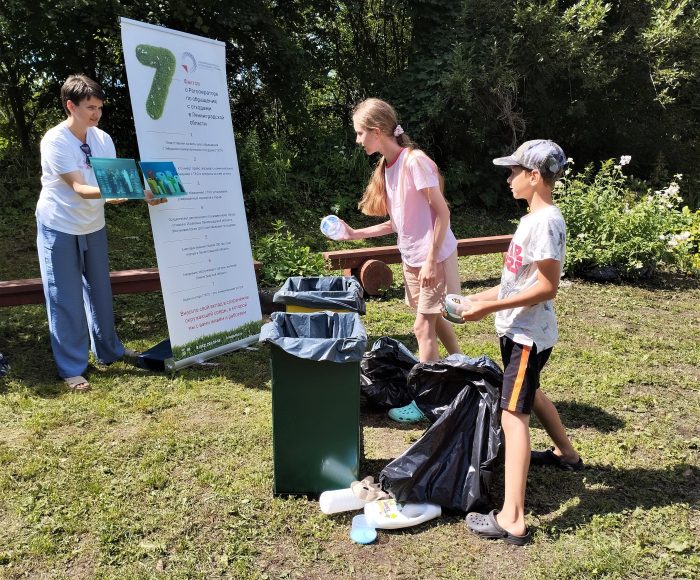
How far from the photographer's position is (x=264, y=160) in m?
10.4

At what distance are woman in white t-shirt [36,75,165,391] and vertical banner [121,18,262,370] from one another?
0.32 meters

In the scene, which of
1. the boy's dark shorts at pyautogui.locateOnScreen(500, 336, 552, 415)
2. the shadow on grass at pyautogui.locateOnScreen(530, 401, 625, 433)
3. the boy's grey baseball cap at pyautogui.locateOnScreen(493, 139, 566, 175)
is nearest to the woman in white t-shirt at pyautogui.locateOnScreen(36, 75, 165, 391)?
the boy's grey baseball cap at pyautogui.locateOnScreen(493, 139, 566, 175)

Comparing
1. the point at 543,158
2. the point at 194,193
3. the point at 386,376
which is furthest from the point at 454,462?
the point at 194,193

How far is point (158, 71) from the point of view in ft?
14.1

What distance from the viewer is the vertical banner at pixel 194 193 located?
424cm

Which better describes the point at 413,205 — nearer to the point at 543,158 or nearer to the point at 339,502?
the point at 543,158

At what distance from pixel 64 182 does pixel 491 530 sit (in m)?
3.48

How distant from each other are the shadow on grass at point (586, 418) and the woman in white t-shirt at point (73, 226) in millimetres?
3154

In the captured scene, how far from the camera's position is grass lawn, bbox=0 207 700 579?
2.52 m

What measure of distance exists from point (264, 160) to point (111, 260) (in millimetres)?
3563

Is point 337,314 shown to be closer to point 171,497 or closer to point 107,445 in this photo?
point 171,497

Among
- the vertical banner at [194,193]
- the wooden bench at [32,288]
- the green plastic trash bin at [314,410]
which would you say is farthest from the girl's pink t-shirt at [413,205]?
the wooden bench at [32,288]

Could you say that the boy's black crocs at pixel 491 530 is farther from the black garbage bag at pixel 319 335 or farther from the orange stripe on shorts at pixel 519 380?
the black garbage bag at pixel 319 335

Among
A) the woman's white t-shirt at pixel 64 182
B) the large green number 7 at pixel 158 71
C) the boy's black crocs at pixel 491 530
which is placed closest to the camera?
the boy's black crocs at pixel 491 530
